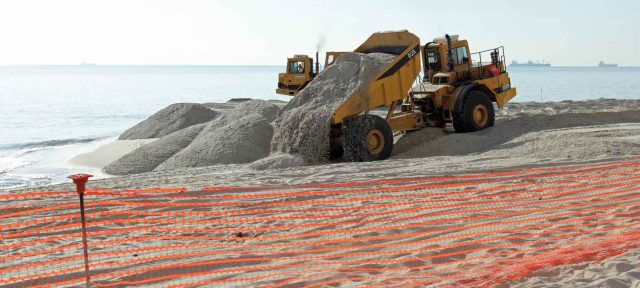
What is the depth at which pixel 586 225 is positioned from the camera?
→ 672cm

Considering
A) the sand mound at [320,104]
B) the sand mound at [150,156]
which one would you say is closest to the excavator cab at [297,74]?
the sand mound at [150,156]

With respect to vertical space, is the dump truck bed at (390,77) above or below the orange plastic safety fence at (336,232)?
above

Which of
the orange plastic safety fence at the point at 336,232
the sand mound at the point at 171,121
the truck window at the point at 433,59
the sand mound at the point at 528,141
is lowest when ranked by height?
the orange plastic safety fence at the point at 336,232

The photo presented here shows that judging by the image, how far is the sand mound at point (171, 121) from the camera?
67.9ft

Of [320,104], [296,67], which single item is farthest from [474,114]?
[296,67]

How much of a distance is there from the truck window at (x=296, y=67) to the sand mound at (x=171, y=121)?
12.6ft

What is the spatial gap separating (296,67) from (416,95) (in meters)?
11.7

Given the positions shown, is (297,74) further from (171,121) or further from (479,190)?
(479,190)

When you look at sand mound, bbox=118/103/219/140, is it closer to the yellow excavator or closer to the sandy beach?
the sandy beach

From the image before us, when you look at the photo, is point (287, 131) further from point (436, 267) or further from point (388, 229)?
point (436, 267)

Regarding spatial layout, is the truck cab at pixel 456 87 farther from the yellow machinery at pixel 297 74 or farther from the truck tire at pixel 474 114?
the yellow machinery at pixel 297 74

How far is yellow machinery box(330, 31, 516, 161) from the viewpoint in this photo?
11.8 meters

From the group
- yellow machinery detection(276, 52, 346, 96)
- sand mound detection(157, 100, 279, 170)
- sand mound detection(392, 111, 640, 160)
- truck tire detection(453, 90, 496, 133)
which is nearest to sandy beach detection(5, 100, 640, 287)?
sand mound detection(392, 111, 640, 160)

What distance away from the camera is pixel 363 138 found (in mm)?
11750
